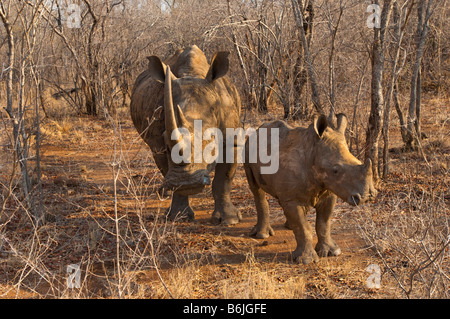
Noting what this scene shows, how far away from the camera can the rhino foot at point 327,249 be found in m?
5.91

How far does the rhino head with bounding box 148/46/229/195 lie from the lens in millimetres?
5624

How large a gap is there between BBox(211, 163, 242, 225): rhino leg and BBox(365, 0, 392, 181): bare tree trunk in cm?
222

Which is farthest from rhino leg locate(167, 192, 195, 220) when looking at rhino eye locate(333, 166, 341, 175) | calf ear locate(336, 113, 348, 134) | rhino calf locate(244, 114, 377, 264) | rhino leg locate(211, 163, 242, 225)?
rhino eye locate(333, 166, 341, 175)

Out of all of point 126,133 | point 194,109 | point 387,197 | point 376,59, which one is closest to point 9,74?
point 194,109

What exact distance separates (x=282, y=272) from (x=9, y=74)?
4.18 metres

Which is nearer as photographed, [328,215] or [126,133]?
[328,215]

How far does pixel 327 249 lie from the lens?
5.91 meters

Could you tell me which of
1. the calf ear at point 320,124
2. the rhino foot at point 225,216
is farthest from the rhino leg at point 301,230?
the rhino foot at point 225,216

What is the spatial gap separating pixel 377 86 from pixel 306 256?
10.7 feet

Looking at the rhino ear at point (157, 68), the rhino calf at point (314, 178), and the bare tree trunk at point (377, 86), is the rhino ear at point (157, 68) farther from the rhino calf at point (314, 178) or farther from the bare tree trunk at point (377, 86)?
the bare tree trunk at point (377, 86)

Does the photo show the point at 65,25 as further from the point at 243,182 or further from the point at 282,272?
the point at 282,272

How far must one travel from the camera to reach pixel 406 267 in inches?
215

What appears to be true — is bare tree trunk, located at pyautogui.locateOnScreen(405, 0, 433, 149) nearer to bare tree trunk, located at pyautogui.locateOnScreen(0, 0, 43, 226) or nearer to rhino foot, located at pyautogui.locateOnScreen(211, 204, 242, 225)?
rhino foot, located at pyautogui.locateOnScreen(211, 204, 242, 225)
